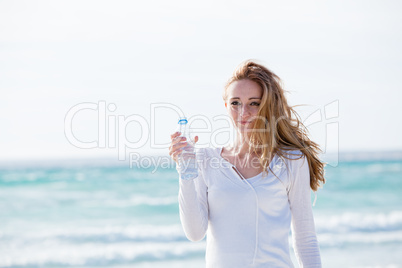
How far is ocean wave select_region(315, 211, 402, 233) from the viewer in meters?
11.3

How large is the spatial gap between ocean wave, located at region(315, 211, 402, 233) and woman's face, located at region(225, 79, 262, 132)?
8503 mm

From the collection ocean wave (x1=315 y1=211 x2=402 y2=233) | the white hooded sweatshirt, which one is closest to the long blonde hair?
the white hooded sweatshirt

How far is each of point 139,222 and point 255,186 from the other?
34.0ft

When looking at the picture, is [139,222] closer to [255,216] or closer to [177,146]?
[255,216]

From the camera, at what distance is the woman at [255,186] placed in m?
2.93

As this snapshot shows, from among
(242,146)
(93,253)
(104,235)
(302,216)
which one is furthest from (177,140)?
(104,235)

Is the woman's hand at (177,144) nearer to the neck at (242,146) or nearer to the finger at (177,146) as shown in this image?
the finger at (177,146)

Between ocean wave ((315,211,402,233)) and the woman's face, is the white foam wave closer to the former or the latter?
ocean wave ((315,211,402,233))

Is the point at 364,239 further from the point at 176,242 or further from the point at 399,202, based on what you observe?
the point at 399,202

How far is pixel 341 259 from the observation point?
28.1 feet

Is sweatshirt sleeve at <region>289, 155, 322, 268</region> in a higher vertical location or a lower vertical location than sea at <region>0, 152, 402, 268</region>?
higher

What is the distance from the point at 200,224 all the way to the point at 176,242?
748 cm

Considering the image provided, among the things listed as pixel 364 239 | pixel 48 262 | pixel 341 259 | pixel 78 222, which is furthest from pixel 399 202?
pixel 48 262

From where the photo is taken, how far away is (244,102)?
311 cm
